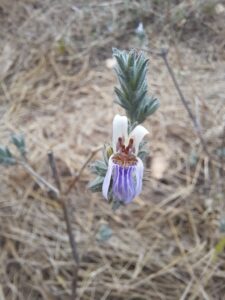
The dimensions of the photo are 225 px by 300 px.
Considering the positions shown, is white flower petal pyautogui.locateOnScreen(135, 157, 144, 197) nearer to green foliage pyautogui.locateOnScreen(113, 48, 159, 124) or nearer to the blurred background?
green foliage pyautogui.locateOnScreen(113, 48, 159, 124)

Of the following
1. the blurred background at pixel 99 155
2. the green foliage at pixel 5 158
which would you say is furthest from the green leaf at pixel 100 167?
the blurred background at pixel 99 155

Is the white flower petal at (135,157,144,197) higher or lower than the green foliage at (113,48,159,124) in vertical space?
lower

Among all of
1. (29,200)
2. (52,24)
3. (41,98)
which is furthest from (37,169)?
(52,24)

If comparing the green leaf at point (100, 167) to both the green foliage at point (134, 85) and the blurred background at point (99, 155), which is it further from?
the blurred background at point (99, 155)

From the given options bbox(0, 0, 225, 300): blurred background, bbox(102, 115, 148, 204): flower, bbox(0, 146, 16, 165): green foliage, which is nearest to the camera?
bbox(102, 115, 148, 204): flower

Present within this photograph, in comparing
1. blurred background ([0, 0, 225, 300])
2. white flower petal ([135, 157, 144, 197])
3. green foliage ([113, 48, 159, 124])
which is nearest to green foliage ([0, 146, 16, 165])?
blurred background ([0, 0, 225, 300])

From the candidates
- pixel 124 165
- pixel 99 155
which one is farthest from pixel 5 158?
pixel 99 155
